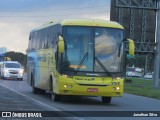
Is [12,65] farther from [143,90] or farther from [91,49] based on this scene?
[91,49]

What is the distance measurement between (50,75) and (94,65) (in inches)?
110

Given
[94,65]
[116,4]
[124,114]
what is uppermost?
[116,4]

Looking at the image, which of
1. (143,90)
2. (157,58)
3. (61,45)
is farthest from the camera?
(157,58)

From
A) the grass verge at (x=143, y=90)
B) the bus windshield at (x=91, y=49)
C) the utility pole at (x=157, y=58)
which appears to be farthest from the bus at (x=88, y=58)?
the utility pole at (x=157, y=58)

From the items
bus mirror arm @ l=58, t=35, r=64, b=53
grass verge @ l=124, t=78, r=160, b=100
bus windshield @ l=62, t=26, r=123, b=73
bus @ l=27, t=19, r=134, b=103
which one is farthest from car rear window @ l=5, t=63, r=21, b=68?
bus mirror arm @ l=58, t=35, r=64, b=53

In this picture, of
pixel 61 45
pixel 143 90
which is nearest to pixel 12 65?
pixel 143 90

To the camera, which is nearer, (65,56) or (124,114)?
(124,114)

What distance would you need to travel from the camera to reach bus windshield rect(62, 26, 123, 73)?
69.5 feet

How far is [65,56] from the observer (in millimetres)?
21250

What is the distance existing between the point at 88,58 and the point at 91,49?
39 cm

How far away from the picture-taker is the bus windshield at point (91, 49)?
2117 centimetres

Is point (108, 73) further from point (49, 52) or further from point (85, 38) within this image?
point (49, 52)

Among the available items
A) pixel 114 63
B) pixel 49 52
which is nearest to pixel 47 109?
pixel 114 63

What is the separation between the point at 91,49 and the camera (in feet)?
69.9
